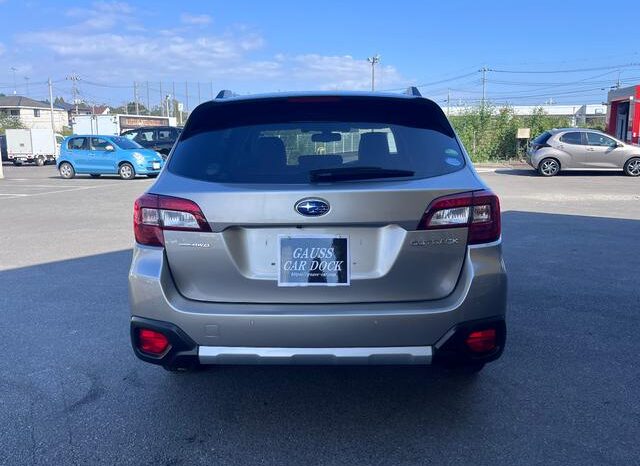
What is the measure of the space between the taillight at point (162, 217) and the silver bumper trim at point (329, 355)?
61cm

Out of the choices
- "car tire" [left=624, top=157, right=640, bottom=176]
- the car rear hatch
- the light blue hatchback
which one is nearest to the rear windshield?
the car rear hatch

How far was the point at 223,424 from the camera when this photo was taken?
3367 millimetres

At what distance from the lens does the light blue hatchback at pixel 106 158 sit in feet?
71.8

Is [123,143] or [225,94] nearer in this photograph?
[225,94]

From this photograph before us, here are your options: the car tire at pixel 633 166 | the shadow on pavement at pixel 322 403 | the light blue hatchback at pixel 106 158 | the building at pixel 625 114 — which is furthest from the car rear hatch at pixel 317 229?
the building at pixel 625 114

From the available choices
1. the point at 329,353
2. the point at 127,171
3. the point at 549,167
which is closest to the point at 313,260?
the point at 329,353

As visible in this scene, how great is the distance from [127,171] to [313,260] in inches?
806

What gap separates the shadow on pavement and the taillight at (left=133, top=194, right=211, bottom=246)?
1.10 metres

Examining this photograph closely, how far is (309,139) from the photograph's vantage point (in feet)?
11.2

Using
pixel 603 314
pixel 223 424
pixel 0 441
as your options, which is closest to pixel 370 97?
pixel 223 424

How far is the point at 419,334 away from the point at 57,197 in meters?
15.0

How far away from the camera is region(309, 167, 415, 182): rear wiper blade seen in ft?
9.70

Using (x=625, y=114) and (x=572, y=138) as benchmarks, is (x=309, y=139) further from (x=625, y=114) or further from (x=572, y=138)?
(x=625, y=114)

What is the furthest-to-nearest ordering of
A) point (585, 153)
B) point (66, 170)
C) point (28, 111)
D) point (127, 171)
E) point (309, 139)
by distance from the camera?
1. point (28, 111)
2. point (66, 170)
3. point (127, 171)
4. point (585, 153)
5. point (309, 139)
